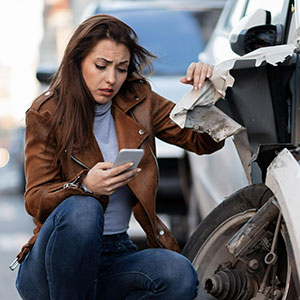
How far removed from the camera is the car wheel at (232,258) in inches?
107

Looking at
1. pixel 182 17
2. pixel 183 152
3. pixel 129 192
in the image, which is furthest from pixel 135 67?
pixel 182 17

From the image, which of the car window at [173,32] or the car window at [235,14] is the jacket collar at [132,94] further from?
the car window at [173,32]

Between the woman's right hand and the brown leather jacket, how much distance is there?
6cm

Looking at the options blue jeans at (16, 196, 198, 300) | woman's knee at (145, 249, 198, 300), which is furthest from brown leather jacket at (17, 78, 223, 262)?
woman's knee at (145, 249, 198, 300)

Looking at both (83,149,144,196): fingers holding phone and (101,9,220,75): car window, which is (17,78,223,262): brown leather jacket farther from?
(101,9,220,75): car window

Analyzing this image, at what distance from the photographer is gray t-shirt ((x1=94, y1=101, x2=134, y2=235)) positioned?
3.07 m

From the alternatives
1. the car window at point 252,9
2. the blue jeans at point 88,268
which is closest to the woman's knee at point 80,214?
the blue jeans at point 88,268

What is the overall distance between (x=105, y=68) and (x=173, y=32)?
4068 millimetres

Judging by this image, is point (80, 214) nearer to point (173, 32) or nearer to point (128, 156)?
point (128, 156)

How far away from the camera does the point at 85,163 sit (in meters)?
2.99

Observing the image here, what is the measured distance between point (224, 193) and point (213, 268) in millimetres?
793

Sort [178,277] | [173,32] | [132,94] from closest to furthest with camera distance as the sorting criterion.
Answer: [178,277] < [132,94] < [173,32]

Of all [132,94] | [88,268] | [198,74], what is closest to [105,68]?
[132,94]

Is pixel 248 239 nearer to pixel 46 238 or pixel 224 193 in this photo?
pixel 46 238
